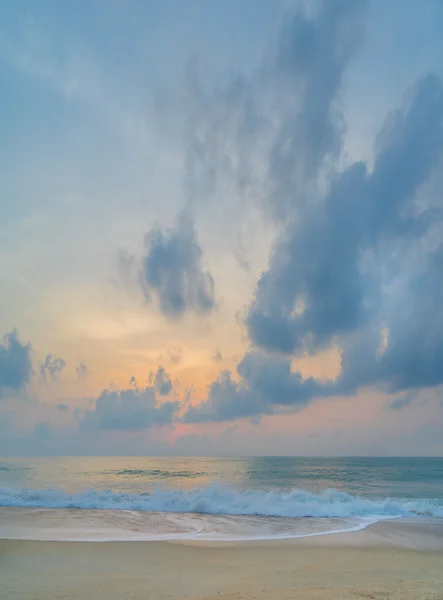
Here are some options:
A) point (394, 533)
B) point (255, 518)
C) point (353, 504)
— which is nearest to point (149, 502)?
point (255, 518)

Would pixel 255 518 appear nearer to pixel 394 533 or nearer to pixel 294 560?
pixel 394 533

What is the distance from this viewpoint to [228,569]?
1310 cm

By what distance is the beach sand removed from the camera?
1064 centimetres

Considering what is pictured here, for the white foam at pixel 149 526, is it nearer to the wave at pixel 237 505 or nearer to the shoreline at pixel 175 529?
the shoreline at pixel 175 529

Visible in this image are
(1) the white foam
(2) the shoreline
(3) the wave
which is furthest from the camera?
(3) the wave

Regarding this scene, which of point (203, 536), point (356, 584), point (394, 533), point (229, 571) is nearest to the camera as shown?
point (356, 584)

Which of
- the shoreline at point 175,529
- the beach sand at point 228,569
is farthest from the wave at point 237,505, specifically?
the beach sand at point 228,569

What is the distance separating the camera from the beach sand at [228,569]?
1064 centimetres

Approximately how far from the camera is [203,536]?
18422 mm

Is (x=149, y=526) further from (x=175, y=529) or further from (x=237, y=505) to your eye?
(x=237, y=505)

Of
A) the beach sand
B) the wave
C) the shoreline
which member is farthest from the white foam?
the wave

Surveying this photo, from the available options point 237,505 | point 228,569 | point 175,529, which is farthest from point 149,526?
point 228,569

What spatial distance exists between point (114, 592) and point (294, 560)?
6445 millimetres

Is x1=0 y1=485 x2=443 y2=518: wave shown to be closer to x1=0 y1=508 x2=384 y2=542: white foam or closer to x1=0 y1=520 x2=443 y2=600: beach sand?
x1=0 y1=508 x2=384 y2=542: white foam
